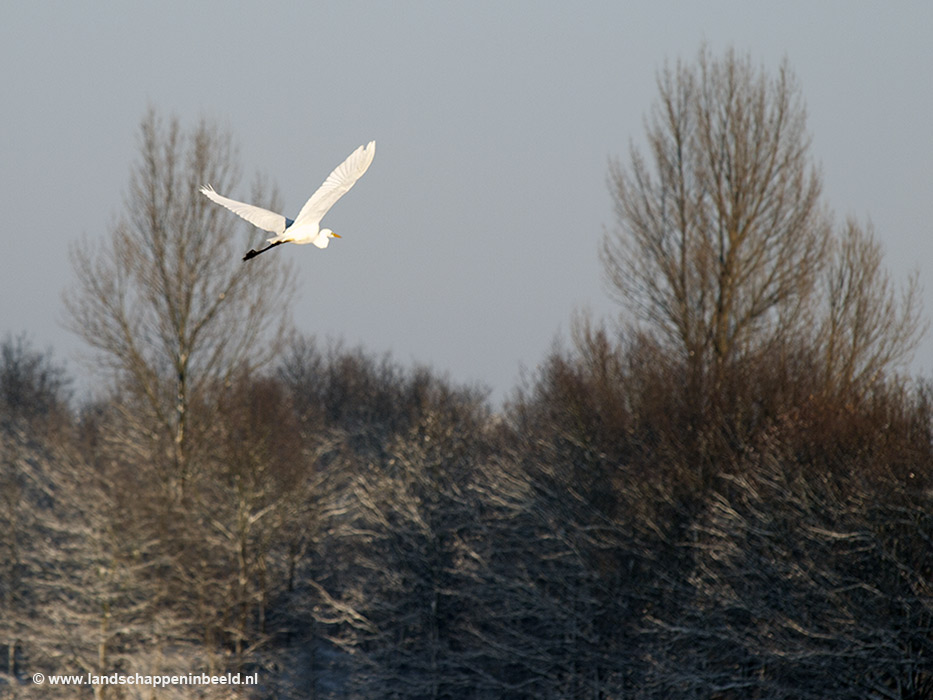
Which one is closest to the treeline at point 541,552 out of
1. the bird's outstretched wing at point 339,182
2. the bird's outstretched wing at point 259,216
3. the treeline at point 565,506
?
the treeline at point 565,506

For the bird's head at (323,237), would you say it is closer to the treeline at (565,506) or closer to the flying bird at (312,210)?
the flying bird at (312,210)

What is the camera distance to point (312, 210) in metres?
6.70

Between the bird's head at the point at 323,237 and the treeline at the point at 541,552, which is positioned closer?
the bird's head at the point at 323,237

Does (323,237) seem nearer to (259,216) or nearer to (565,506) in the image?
(259,216)

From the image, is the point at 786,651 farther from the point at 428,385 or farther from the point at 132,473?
the point at 428,385

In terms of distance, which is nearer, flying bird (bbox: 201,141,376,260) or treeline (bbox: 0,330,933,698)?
flying bird (bbox: 201,141,376,260)

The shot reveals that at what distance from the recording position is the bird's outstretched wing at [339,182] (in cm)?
672

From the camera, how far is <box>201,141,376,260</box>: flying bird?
6.41m

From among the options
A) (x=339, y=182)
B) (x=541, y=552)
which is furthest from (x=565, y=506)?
(x=339, y=182)

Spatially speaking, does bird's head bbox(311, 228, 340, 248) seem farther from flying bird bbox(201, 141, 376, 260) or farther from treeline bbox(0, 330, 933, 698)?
treeline bbox(0, 330, 933, 698)

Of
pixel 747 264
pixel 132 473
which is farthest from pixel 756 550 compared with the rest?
pixel 132 473

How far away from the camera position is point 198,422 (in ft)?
92.4

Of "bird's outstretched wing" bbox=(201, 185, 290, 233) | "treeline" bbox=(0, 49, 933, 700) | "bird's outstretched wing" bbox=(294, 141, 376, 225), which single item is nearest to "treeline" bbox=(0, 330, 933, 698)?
"treeline" bbox=(0, 49, 933, 700)

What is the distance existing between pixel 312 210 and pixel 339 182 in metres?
0.46
